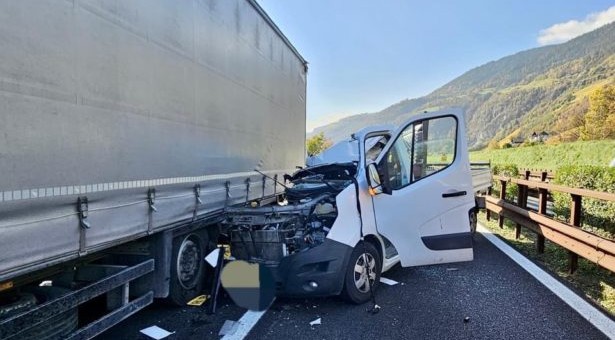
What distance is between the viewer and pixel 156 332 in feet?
13.0

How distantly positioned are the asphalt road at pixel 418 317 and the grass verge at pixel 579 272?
46 centimetres

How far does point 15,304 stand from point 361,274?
321cm

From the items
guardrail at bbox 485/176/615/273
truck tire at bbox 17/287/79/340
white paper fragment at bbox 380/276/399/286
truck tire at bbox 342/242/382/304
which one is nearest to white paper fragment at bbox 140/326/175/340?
truck tire at bbox 17/287/79/340

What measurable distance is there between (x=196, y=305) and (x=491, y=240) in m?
5.70

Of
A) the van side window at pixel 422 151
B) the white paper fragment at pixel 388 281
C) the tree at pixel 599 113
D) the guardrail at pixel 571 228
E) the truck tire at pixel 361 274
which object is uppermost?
the tree at pixel 599 113

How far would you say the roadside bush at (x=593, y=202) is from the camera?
24.3ft

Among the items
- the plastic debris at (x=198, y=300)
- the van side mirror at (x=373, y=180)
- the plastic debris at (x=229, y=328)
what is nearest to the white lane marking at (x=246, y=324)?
the plastic debris at (x=229, y=328)

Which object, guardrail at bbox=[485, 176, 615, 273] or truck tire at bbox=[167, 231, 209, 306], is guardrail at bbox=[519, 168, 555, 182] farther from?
truck tire at bbox=[167, 231, 209, 306]

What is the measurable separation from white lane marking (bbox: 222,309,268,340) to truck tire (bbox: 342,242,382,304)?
0.94 m

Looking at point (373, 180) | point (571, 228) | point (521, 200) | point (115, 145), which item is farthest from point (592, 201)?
point (115, 145)

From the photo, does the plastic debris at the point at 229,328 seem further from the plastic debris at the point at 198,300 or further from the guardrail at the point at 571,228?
the guardrail at the point at 571,228

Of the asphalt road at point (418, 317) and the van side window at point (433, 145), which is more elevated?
the van side window at point (433, 145)

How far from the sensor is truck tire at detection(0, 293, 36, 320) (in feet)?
7.97

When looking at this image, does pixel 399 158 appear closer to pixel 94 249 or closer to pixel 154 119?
pixel 154 119
